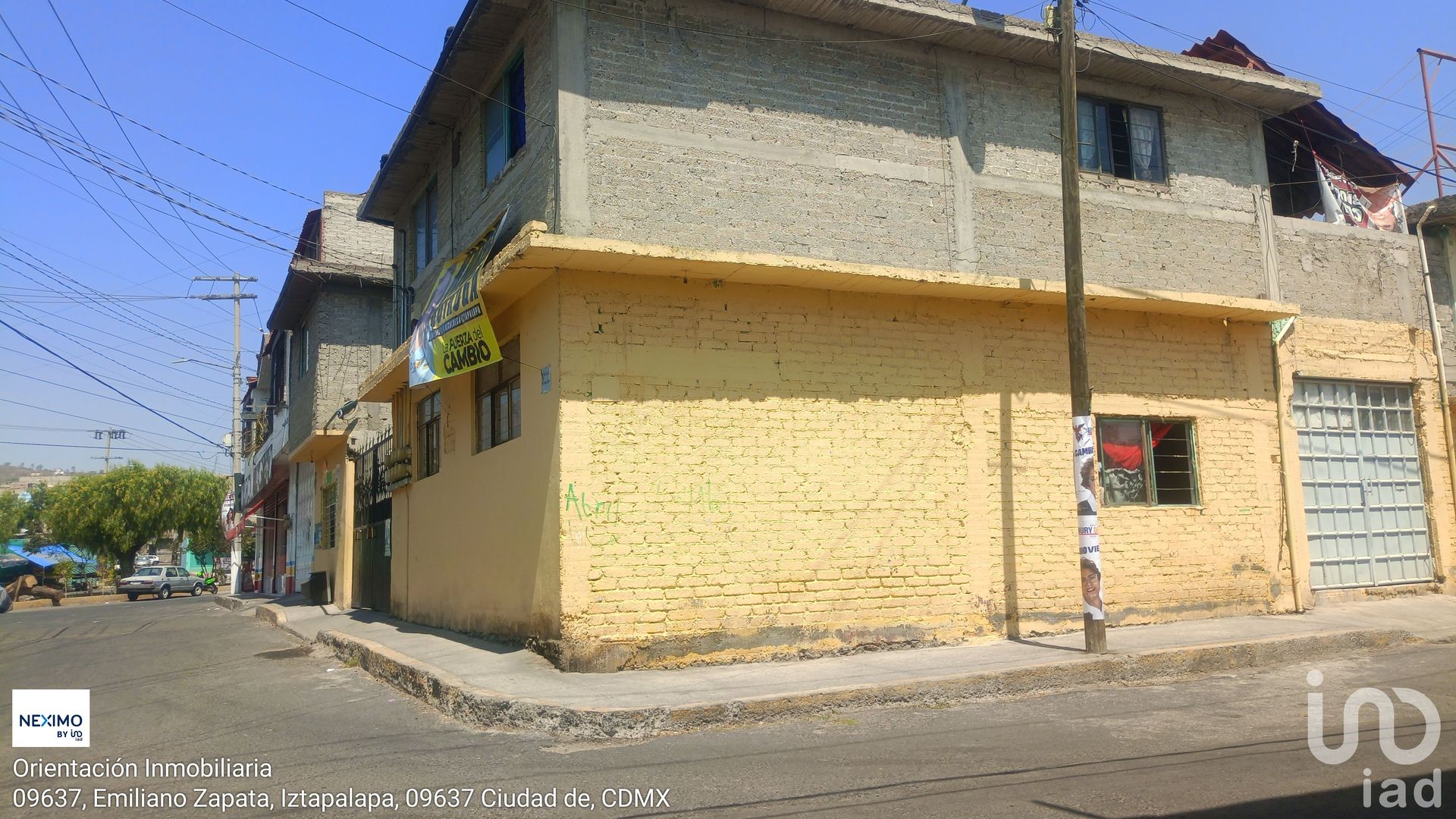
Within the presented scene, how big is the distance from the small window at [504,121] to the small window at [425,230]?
8.35ft

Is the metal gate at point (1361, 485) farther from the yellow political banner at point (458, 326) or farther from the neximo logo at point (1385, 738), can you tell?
the yellow political banner at point (458, 326)

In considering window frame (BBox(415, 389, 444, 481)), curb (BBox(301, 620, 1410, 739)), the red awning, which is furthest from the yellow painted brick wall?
the red awning

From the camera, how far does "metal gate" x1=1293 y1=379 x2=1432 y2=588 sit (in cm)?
1370

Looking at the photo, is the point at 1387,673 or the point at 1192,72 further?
the point at 1192,72

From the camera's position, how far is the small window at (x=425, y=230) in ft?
50.0

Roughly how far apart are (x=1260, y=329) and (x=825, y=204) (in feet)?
21.4

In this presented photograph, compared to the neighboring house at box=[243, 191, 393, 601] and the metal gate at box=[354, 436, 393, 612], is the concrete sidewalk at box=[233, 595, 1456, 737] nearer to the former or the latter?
the metal gate at box=[354, 436, 393, 612]

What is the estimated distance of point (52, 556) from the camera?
55781 millimetres

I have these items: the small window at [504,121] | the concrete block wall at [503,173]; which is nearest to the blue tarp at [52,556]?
the concrete block wall at [503,173]

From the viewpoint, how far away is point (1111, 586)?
11.9m

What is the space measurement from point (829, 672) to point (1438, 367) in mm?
11418

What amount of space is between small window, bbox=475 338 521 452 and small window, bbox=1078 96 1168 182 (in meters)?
7.46

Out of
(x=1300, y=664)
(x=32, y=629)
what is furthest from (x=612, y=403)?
(x=32, y=629)

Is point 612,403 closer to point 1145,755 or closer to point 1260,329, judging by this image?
point 1145,755
